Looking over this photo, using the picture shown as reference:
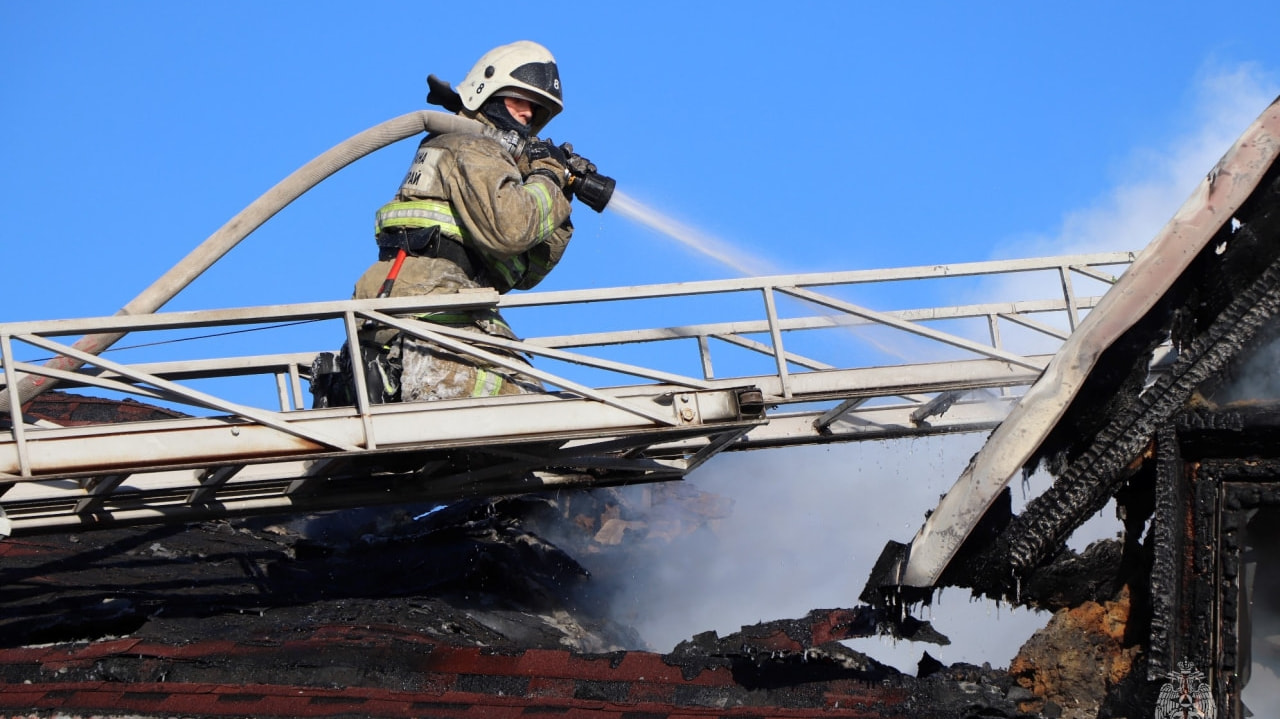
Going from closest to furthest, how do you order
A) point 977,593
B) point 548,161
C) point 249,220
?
point 977,593 < point 249,220 < point 548,161

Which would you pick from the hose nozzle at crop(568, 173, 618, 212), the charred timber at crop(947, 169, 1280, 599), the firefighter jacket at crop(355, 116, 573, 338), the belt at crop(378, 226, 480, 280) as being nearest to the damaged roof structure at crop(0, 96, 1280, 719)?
the charred timber at crop(947, 169, 1280, 599)

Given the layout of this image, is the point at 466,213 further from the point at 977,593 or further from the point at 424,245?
the point at 977,593

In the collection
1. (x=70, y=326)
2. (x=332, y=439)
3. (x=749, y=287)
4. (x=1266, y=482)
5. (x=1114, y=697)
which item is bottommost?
(x=1114, y=697)

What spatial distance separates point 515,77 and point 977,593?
3872mm

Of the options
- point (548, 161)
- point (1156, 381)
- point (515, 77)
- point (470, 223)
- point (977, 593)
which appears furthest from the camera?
point (515, 77)

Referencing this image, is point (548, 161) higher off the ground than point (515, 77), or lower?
lower

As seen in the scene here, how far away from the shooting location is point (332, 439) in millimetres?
5809

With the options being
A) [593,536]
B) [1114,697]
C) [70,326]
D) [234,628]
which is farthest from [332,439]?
[593,536]

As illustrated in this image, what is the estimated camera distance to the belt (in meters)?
6.61

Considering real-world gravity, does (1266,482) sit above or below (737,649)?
above

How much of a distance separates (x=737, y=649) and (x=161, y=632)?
2855 mm

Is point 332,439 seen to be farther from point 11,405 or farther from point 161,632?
point 161,632

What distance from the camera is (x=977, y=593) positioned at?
439 cm

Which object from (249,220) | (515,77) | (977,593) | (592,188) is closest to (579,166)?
(592,188)
